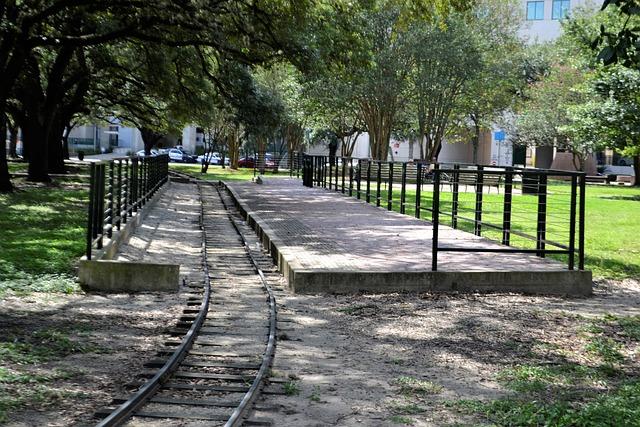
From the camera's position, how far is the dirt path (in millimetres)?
6398

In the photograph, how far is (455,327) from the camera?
9359 millimetres

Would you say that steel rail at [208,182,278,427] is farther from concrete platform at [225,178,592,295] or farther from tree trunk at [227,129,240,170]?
tree trunk at [227,129,240,170]

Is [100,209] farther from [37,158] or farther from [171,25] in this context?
[37,158]

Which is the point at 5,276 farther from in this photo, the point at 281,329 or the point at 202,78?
the point at 202,78

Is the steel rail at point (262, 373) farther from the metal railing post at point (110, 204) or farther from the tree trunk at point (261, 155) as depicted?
the tree trunk at point (261, 155)

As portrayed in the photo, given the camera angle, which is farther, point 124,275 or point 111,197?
point 111,197

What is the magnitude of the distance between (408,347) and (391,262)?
4.05 metres

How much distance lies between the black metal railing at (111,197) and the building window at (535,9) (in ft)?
202

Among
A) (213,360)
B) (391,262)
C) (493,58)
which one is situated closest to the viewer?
(213,360)

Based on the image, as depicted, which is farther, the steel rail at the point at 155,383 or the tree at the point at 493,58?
the tree at the point at 493,58

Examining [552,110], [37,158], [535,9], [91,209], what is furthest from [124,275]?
[535,9]

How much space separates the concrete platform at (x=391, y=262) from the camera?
11.4 meters

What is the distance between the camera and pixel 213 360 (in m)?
7.68

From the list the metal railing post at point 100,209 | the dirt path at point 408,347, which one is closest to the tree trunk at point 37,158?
the metal railing post at point 100,209
